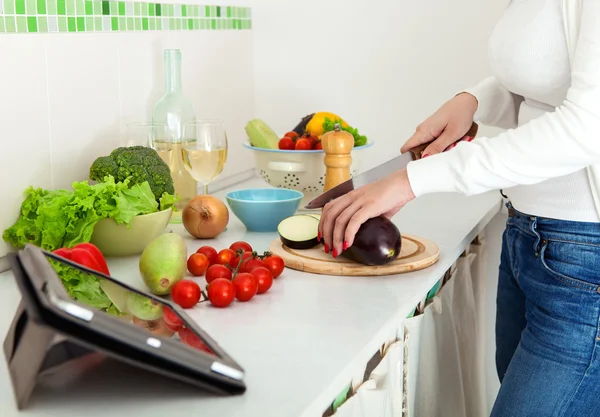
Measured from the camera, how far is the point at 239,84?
2.16m

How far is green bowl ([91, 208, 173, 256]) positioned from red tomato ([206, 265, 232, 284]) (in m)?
0.20

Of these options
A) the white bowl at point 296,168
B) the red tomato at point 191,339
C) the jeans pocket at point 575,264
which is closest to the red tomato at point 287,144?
the white bowl at point 296,168

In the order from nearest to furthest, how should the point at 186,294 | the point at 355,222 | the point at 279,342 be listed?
the point at 279,342
the point at 186,294
the point at 355,222

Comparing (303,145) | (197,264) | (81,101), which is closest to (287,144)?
(303,145)

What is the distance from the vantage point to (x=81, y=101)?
147cm

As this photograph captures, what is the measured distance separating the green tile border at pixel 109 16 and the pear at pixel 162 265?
1.46 ft

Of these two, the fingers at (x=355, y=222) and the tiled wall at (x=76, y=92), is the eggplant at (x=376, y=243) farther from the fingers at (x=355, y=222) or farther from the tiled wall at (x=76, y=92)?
the tiled wall at (x=76, y=92)

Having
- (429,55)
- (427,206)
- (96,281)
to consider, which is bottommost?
(427,206)

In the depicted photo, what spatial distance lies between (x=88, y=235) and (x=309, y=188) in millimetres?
653

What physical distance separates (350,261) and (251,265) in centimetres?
19

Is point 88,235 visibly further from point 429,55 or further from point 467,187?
point 429,55

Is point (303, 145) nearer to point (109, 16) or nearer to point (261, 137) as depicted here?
point (261, 137)

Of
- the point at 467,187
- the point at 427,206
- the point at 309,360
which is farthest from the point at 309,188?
the point at 309,360

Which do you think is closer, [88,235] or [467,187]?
[467,187]
